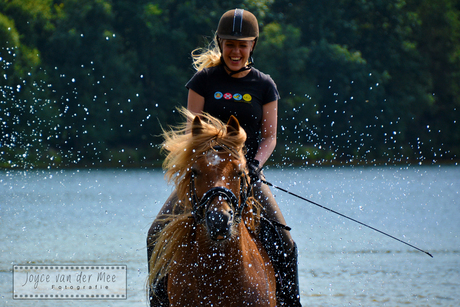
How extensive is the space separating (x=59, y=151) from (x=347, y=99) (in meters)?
17.7

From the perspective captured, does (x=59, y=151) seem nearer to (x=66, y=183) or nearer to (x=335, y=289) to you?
(x=66, y=183)

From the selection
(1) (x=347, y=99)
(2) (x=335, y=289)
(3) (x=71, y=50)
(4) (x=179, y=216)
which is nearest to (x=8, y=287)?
(2) (x=335, y=289)

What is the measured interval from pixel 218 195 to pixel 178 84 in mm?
35070

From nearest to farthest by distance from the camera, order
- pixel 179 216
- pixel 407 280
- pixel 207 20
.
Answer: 1. pixel 179 216
2. pixel 407 280
3. pixel 207 20

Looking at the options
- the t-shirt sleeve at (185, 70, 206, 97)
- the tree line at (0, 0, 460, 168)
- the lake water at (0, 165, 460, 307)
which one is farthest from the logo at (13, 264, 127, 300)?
the tree line at (0, 0, 460, 168)

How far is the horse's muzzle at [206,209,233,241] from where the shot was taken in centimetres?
336

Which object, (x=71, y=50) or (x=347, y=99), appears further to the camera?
(x=347, y=99)

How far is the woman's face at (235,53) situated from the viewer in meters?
4.79

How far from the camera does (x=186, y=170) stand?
388cm

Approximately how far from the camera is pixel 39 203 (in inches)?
759

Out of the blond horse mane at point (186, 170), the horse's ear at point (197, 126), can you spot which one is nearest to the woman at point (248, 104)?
the blond horse mane at point (186, 170)

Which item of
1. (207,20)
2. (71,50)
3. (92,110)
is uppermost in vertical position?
(207,20)

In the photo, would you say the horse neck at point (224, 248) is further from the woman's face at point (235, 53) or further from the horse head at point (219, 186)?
the woman's face at point (235, 53)

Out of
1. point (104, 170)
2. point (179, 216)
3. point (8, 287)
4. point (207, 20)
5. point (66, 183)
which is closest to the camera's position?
point (179, 216)
